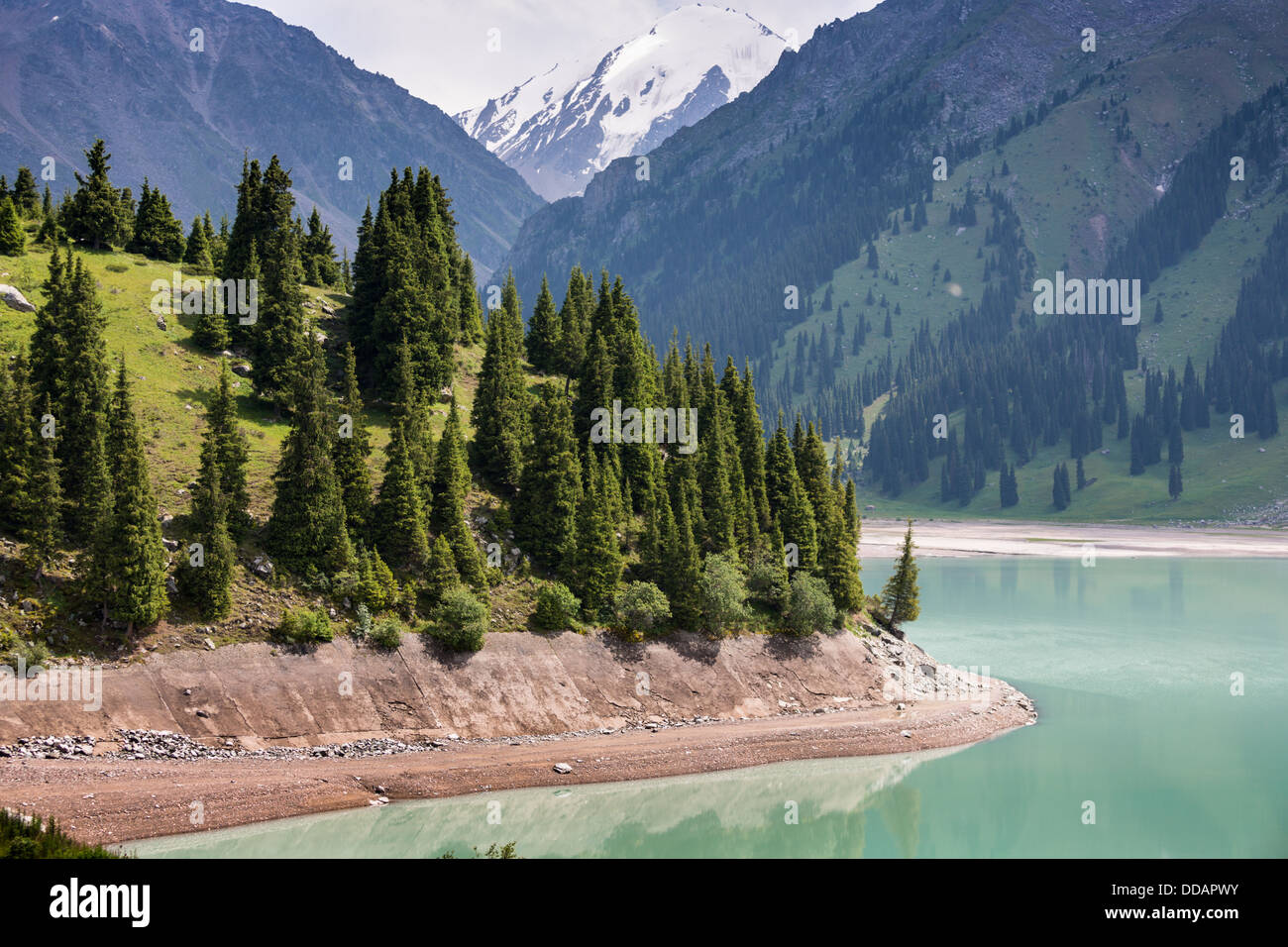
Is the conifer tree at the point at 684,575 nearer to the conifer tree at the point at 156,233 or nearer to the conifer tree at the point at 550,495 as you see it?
the conifer tree at the point at 550,495

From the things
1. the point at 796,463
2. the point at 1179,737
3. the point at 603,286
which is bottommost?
the point at 1179,737

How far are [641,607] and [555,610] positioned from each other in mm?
6128

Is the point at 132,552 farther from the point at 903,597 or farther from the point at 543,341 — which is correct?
the point at 903,597

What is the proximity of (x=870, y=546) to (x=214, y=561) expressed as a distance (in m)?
158

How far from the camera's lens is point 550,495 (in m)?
71.8

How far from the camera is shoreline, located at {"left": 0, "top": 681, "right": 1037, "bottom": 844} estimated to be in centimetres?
4269

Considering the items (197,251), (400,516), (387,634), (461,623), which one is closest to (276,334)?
(400,516)

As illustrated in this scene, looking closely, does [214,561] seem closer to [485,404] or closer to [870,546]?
[485,404]

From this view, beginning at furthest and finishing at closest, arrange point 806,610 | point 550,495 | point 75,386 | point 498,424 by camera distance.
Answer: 1. point 498,424
2. point 806,610
3. point 550,495
4. point 75,386

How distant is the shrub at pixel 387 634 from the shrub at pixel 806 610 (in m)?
30.1

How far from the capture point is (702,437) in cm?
8838
